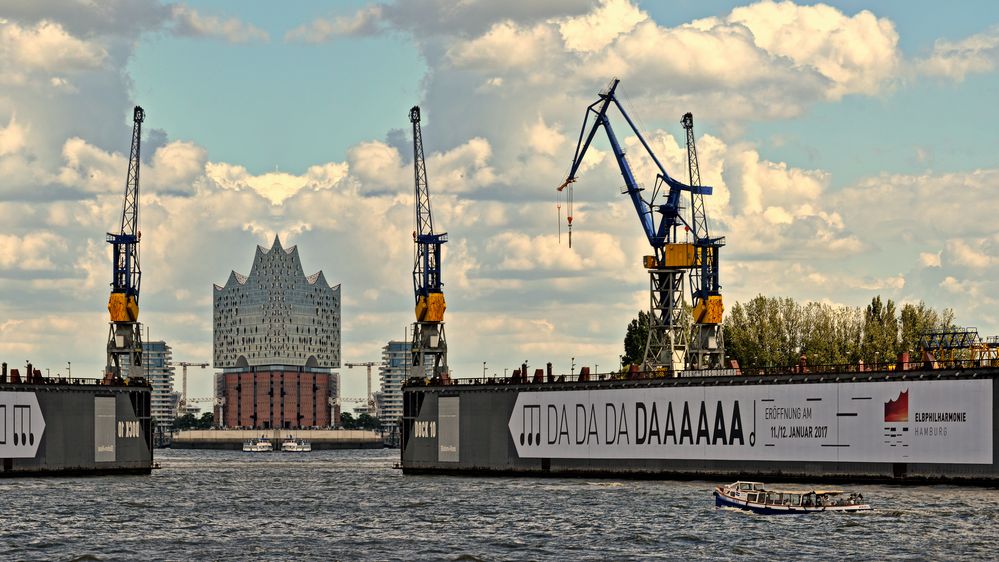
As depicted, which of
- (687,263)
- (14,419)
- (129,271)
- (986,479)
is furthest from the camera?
(129,271)

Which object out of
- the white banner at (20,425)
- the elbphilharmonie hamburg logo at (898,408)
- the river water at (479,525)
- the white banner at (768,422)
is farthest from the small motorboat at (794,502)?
the white banner at (20,425)

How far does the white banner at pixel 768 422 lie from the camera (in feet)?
389

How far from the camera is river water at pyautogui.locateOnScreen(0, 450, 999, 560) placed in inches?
3433

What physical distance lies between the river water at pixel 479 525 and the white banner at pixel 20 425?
28.9ft

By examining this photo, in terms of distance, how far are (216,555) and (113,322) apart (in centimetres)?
10127

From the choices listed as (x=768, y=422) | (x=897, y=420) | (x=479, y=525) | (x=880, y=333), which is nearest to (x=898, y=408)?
(x=897, y=420)

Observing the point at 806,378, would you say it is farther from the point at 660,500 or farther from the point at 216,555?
the point at 216,555

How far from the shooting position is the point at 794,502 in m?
105

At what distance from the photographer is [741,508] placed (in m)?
108

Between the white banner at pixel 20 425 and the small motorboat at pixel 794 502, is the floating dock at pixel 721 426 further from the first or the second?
the white banner at pixel 20 425

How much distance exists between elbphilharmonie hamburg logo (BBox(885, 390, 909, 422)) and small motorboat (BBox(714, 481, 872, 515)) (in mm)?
14158

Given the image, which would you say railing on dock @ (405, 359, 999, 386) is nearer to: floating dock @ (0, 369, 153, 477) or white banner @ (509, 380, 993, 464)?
white banner @ (509, 380, 993, 464)

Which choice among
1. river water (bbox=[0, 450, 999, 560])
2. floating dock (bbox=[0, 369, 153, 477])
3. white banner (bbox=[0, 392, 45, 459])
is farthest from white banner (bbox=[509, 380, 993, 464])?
white banner (bbox=[0, 392, 45, 459])

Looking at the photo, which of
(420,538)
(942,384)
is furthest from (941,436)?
(420,538)
